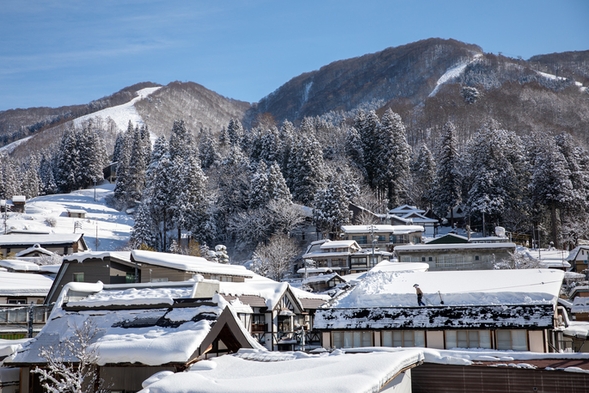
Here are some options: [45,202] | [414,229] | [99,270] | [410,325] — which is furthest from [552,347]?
[45,202]

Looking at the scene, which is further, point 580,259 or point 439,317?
point 580,259

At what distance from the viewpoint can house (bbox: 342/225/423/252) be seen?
2502 inches

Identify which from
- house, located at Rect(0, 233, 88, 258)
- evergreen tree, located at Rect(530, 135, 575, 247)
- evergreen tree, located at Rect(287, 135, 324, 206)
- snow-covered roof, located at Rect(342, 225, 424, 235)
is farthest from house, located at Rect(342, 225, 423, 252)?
house, located at Rect(0, 233, 88, 258)

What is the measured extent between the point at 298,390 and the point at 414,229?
58118 millimetres

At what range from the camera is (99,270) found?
3303 cm

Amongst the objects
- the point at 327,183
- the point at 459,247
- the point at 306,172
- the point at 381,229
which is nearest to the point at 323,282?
the point at 459,247

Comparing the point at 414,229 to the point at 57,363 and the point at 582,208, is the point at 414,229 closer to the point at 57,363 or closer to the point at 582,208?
the point at 582,208

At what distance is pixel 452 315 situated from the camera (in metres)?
19.9

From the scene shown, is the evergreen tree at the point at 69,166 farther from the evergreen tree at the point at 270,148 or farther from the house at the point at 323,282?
the house at the point at 323,282

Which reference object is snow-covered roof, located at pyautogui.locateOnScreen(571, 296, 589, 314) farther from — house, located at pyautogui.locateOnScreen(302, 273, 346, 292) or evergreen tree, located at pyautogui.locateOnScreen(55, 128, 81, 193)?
evergreen tree, located at pyautogui.locateOnScreen(55, 128, 81, 193)

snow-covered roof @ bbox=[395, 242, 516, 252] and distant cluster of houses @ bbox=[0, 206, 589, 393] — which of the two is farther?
snow-covered roof @ bbox=[395, 242, 516, 252]

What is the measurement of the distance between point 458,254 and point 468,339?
3580 centimetres

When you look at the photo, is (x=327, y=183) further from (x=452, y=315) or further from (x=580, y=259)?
(x=452, y=315)

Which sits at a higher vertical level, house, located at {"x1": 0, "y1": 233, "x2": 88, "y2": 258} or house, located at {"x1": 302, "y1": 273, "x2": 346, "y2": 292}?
house, located at {"x1": 0, "y1": 233, "x2": 88, "y2": 258}
